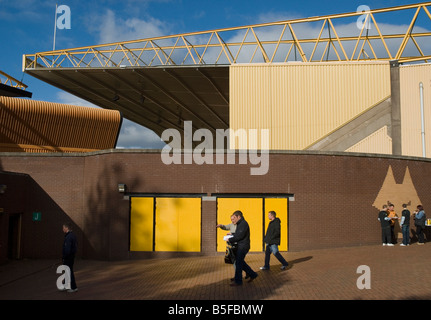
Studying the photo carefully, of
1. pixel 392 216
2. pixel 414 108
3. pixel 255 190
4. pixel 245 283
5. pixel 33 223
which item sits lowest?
pixel 245 283

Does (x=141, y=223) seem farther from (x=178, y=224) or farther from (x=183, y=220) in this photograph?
(x=183, y=220)

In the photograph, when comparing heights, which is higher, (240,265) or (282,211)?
(282,211)

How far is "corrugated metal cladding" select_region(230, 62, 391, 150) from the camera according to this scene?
23797 mm

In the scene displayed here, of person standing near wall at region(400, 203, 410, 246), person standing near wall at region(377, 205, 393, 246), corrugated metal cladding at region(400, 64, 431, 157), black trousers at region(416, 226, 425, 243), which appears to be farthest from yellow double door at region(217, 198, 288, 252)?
corrugated metal cladding at region(400, 64, 431, 157)

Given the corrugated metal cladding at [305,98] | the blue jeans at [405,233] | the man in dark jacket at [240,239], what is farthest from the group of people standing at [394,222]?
the corrugated metal cladding at [305,98]

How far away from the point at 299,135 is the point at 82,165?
12.2 metres

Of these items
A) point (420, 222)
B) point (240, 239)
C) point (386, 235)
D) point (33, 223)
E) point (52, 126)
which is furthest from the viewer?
point (52, 126)

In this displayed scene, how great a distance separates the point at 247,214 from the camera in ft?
51.1

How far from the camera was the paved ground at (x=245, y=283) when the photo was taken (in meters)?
9.13

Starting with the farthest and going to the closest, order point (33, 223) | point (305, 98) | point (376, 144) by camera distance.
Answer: point (305, 98), point (376, 144), point (33, 223)

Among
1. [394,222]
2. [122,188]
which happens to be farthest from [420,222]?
[122,188]

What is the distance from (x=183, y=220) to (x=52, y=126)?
967 cm

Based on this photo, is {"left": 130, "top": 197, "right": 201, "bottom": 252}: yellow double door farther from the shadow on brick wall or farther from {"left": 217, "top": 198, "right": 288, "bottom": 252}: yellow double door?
the shadow on brick wall
